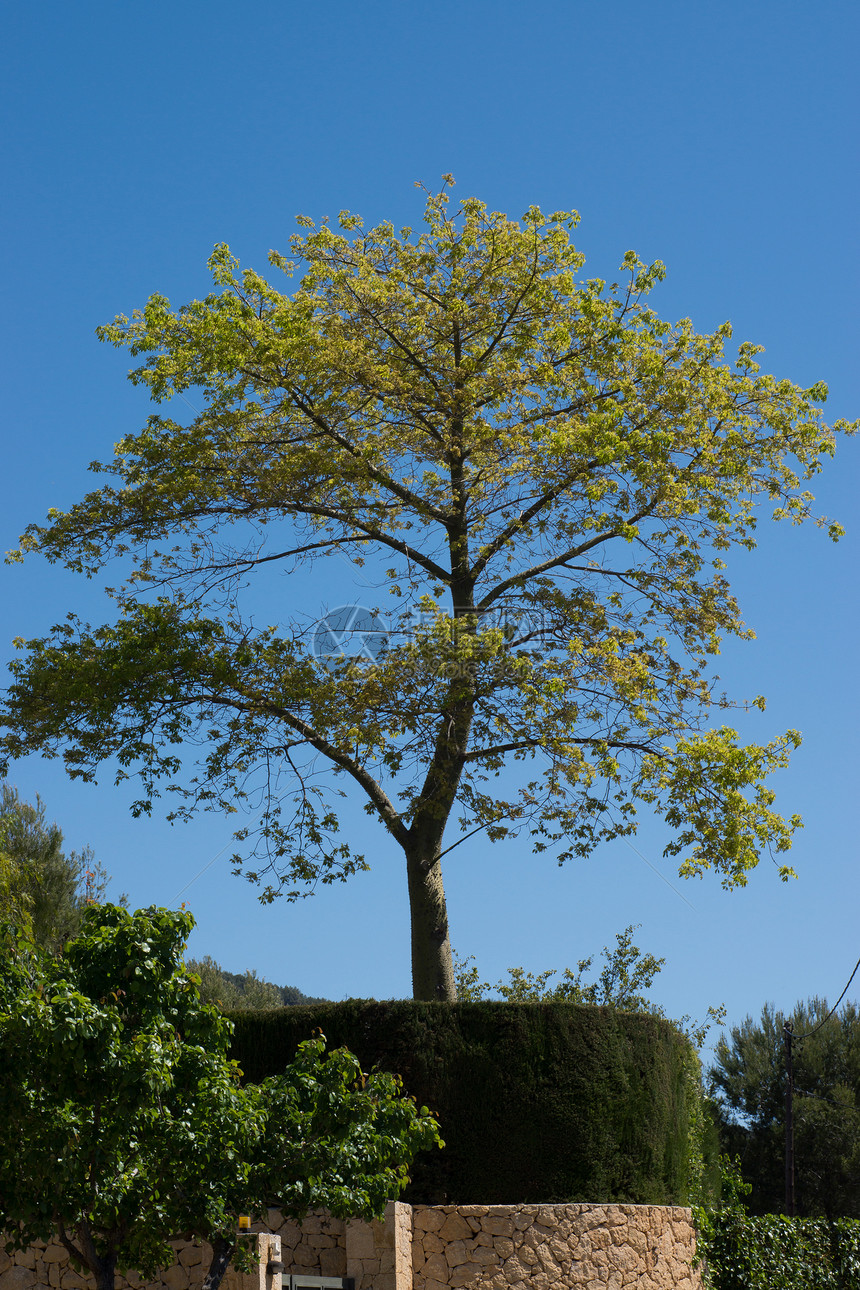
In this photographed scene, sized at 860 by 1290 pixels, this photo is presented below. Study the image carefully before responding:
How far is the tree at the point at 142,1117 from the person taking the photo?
8.97 m

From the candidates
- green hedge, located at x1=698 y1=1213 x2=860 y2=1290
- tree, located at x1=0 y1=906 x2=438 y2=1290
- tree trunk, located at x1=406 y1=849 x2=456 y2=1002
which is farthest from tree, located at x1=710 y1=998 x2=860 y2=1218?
tree, located at x1=0 y1=906 x2=438 y2=1290

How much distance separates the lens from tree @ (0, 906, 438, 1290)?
29.4ft

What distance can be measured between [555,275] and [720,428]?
12.6 feet

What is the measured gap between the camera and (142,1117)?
9023 mm

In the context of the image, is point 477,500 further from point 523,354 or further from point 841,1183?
point 841,1183

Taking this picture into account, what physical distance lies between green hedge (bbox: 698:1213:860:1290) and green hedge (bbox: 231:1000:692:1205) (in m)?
3.11

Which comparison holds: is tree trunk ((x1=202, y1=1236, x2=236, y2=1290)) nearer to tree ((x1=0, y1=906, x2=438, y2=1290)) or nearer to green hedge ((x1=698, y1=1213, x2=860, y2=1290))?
tree ((x1=0, y1=906, x2=438, y2=1290))

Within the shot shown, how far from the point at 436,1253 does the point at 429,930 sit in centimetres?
546

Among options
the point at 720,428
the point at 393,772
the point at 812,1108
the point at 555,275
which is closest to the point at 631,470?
the point at 720,428

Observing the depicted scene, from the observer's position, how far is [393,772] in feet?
59.5

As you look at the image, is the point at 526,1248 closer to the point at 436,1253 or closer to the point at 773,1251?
the point at 436,1253

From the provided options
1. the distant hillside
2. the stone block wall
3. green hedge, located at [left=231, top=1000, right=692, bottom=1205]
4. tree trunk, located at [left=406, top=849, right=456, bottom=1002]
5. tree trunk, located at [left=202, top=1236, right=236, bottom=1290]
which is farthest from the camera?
the distant hillside

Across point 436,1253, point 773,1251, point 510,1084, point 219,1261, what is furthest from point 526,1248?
point 773,1251

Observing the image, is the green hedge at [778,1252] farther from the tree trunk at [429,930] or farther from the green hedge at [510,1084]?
the tree trunk at [429,930]
